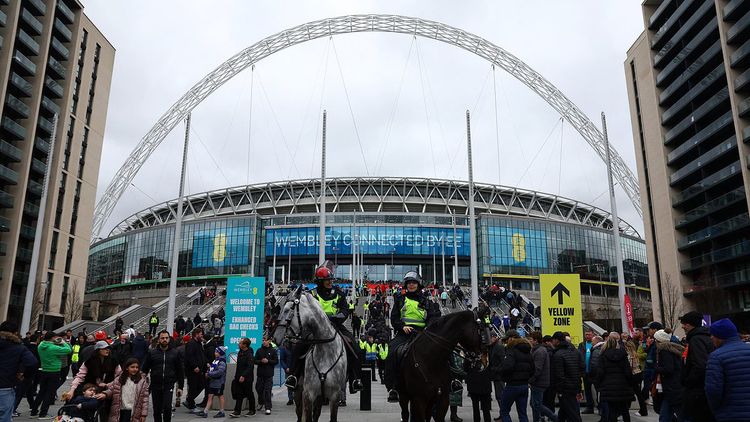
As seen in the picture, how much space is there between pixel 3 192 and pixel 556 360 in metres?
73.8

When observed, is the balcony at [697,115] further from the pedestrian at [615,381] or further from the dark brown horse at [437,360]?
the dark brown horse at [437,360]

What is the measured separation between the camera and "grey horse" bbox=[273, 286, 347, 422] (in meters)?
10.5

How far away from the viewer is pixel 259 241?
113 metres

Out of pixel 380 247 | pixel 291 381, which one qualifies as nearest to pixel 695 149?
pixel 380 247

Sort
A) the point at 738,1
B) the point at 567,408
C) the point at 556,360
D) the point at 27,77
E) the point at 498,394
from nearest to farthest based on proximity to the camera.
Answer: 1. the point at 567,408
2. the point at 556,360
3. the point at 498,394
4. the point at 738,1
5. the point at 27,77

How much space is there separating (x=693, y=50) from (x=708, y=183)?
17.7 meters

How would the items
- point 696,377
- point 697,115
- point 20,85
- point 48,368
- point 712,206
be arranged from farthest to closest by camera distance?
point 697,115 → point 20,85 → point 712,206 → point 48,368 → point 696,377

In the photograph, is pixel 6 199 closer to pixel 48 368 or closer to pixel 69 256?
pixel 69 256

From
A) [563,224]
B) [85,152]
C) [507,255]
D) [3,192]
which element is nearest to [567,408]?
[3,192]

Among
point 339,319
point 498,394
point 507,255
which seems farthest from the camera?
point 507,255

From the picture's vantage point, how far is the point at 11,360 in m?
→ 11.3

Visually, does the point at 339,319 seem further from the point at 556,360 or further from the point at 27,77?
the point at 27,77

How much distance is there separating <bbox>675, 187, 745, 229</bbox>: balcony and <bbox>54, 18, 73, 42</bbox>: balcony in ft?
287

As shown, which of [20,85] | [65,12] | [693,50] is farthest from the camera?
[65,12]
